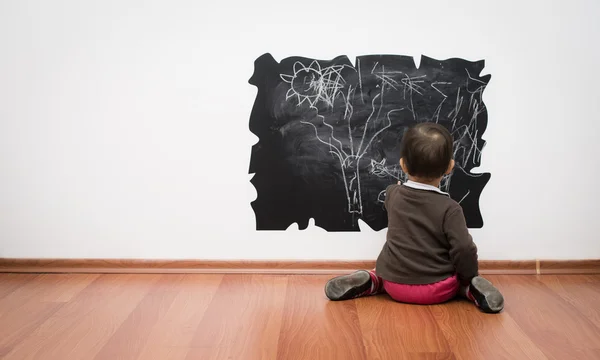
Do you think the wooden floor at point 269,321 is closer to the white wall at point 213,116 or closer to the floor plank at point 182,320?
the floor plank at point 182,320

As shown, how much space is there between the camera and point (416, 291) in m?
2.01

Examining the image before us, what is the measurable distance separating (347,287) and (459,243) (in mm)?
418

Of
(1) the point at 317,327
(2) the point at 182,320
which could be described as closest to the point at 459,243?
(1) the point at 317,327

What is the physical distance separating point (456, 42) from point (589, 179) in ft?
2.56

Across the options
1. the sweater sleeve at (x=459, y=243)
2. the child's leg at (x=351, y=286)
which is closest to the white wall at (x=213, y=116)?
the child's leg at (x=351, y=286)

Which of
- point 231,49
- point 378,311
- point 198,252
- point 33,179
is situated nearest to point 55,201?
point 33,179

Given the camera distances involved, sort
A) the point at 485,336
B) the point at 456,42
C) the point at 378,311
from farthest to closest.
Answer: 1. the point at 456,42
2. the point at 378,311
3. the point at 485,336

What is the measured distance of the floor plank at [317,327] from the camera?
1.64m

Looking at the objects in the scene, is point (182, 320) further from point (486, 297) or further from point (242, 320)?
point (486, 297)

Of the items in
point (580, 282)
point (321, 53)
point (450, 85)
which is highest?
point (321, 53)

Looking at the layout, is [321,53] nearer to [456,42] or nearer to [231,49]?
[231,49]

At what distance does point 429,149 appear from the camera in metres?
1.97

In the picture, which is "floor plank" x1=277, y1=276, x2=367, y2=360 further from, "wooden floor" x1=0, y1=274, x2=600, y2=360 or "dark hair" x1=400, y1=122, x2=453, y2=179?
"dark hair" x1=400, y1=122, x2=453, y2=179

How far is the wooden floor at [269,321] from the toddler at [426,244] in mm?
55
